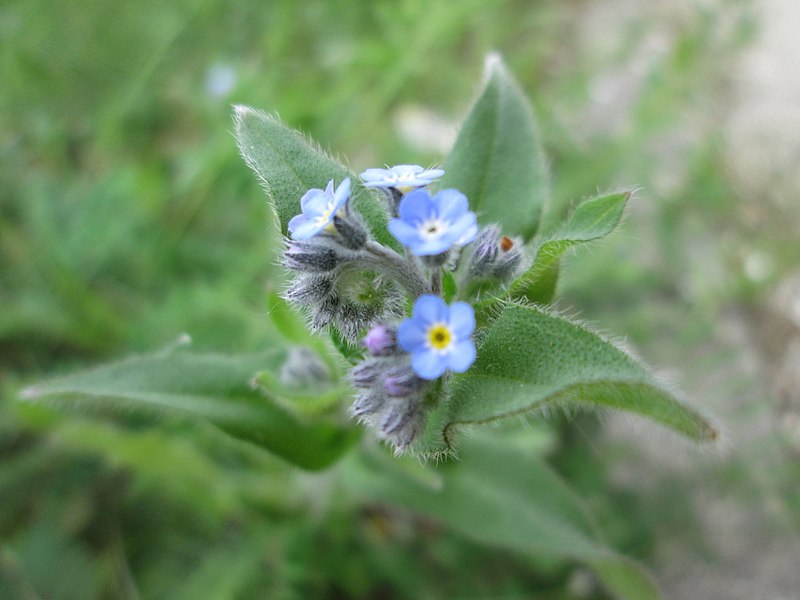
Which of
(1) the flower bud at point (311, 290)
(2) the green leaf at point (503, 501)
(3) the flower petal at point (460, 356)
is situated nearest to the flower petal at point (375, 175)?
(1) the flower bud at point (311, 290)

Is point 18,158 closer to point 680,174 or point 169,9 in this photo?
point 169,9

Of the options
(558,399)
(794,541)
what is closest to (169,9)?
(558,399)

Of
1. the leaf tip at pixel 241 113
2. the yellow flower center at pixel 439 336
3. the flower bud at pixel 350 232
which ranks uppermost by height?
the leaf tip at pixel 241 113

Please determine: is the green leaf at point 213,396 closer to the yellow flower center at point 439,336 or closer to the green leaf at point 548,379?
the green leaf at point 548,379

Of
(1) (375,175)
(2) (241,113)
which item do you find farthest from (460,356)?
(2) (241,113)

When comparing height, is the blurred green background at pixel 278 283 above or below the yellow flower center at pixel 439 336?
below

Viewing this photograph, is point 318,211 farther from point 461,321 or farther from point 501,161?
point 501,161
